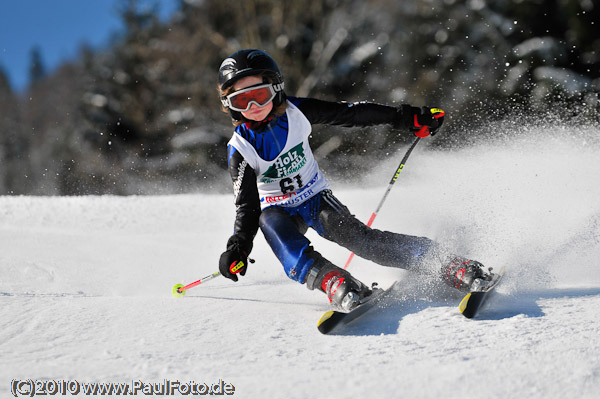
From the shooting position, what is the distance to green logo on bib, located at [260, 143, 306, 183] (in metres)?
2.78

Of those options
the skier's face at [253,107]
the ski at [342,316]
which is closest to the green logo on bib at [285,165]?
the skier's face at [253,107]

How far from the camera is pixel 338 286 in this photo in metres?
2.34

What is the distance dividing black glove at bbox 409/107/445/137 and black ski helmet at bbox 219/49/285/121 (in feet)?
2.61

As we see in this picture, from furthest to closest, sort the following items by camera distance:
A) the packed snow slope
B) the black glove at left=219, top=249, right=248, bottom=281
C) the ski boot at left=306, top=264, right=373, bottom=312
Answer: the black glove at left=219, top=249, right=248, bottom=281 → the ski boot at left=306, top=264, right=373, bottom=312 → the packed snow slope

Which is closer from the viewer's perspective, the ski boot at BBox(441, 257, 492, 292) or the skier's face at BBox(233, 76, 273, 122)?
the ski boot at BBox(441, 257, 492, 292)

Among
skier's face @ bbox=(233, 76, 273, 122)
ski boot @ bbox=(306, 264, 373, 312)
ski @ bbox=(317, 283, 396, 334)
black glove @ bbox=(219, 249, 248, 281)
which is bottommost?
ski @ bbox=(317, 283, 396, 334)

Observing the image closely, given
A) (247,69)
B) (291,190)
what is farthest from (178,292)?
(247,69)

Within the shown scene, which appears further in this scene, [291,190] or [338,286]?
[291,190]

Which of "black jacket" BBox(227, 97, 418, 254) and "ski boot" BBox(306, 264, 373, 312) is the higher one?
"black jacket" BBox(227, 97, 418, 254)

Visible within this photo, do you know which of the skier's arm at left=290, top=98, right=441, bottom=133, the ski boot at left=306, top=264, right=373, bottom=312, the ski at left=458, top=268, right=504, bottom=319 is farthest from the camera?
the skier's arm at left=290, top=98, right=441, bottom=133

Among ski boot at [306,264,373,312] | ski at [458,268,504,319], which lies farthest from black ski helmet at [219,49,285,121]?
ski at [458,268,504,319]

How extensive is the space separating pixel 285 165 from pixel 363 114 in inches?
22.8

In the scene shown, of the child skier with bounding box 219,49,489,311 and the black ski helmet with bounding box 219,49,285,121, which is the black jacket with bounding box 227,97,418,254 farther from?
the black ski helmet with bounding box 219,49,285,121

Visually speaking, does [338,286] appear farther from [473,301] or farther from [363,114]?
[363,114]
